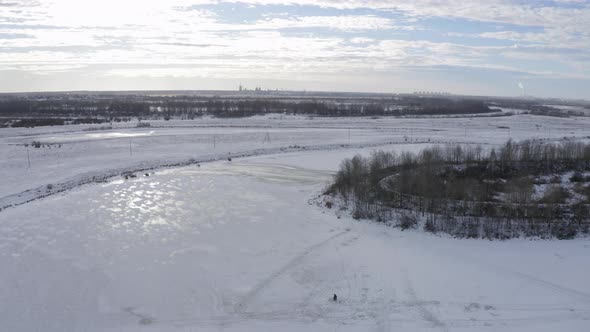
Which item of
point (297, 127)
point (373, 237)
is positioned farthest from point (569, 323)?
point (297, 127)

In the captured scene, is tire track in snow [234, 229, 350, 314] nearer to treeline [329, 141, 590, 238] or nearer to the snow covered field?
the snow covered field

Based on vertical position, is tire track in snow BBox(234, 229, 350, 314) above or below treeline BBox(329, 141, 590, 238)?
below

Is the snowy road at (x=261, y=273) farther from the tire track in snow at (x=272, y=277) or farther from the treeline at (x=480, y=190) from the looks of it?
the treeline at (x=480, y=190)

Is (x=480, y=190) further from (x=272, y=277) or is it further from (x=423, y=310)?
(x=272, y=277)

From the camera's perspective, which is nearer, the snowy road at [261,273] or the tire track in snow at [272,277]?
the snowy road at [261,273]

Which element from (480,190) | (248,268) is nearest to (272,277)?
(248,268)

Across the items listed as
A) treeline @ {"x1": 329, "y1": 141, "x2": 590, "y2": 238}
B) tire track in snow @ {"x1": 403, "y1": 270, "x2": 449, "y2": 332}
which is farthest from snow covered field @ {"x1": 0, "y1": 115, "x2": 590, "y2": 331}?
treeline @ {"x1": 329, "y1": 141, "x2": 590, "y2": 238}

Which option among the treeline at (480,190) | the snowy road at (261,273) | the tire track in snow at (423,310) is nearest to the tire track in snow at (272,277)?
the snowy road at (261,273)

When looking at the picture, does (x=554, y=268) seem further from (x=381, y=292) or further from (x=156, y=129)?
(x=156, y=129)
